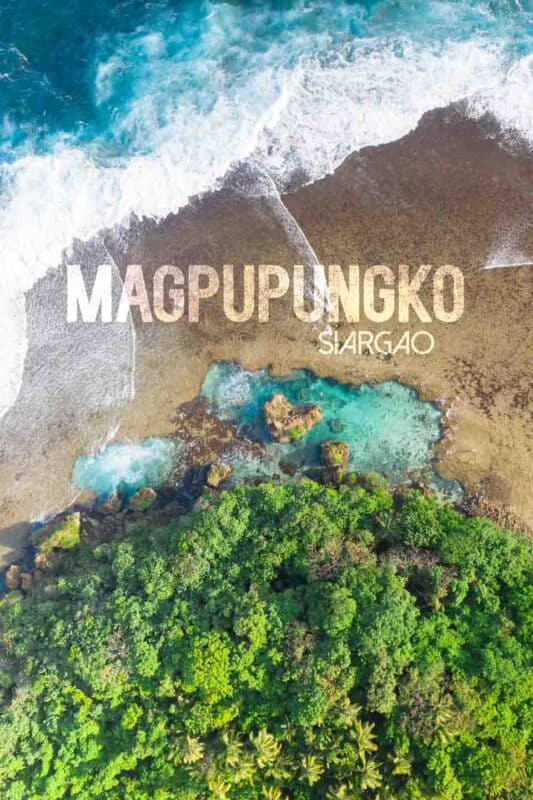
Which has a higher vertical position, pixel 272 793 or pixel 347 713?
pixel 347 713

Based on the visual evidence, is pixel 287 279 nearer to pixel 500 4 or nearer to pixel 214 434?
pixel 214 434

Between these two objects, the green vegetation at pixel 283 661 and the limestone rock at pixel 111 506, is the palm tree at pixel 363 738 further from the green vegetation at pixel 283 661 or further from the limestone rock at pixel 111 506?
the limestone rock at pixel 111 506

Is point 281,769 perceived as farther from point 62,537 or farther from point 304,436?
point 304,436

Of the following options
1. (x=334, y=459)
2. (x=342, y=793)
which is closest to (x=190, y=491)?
(x=334, y=459)

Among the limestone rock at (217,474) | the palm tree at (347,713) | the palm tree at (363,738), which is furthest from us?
the limestone rock at (217,474)

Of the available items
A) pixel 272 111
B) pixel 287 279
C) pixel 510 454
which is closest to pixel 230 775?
pixel 510 454

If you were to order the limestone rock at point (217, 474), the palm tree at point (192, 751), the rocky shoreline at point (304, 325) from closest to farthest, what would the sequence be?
the palm tree at point (192, 751)
the limestone rock at point (217, 474)
the rocky shoreline at point (304, 325)

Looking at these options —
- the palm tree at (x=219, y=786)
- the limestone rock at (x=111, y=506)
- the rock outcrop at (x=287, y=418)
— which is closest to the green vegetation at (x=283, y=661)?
the palm tree at (x=219, y=786)
